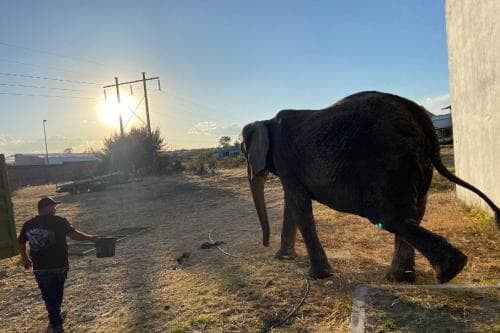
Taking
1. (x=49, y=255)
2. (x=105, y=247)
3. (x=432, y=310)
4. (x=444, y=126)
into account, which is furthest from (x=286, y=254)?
(x=444, y=126)

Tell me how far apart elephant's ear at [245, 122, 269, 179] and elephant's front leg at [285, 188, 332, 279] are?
2.39ft

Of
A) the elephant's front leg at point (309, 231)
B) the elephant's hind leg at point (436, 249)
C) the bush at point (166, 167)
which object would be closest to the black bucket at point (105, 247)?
the elephant's front leg at point (309, 231)

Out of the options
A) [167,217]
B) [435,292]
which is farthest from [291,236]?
[167,217]

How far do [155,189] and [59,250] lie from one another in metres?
19.8

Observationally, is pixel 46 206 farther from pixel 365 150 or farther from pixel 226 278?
pixel 365 150

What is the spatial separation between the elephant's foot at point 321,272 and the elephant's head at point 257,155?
1.62 metres

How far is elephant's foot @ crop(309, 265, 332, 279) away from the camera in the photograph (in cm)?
624

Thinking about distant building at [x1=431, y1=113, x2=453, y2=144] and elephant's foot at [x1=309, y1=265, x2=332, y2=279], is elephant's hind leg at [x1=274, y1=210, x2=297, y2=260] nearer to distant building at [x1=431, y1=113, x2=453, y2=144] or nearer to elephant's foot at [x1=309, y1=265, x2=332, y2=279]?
elephant's foot at [x1=309, y1=265, x2=332, y2=279]

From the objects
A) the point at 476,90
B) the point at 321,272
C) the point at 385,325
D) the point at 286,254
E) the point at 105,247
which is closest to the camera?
the point at 385,325

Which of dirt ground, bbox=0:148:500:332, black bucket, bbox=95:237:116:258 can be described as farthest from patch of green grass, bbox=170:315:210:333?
black bucket, bbox=95:237:116:258

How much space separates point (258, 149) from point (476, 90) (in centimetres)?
537

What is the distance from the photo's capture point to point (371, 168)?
5.22 metres

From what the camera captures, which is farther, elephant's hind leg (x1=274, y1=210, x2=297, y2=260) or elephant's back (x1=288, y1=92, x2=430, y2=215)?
elephant's hind leg (x1=274, y1=210, x2=297, y2=260)

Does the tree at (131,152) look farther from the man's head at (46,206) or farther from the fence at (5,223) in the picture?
the man's head at (46,206)
